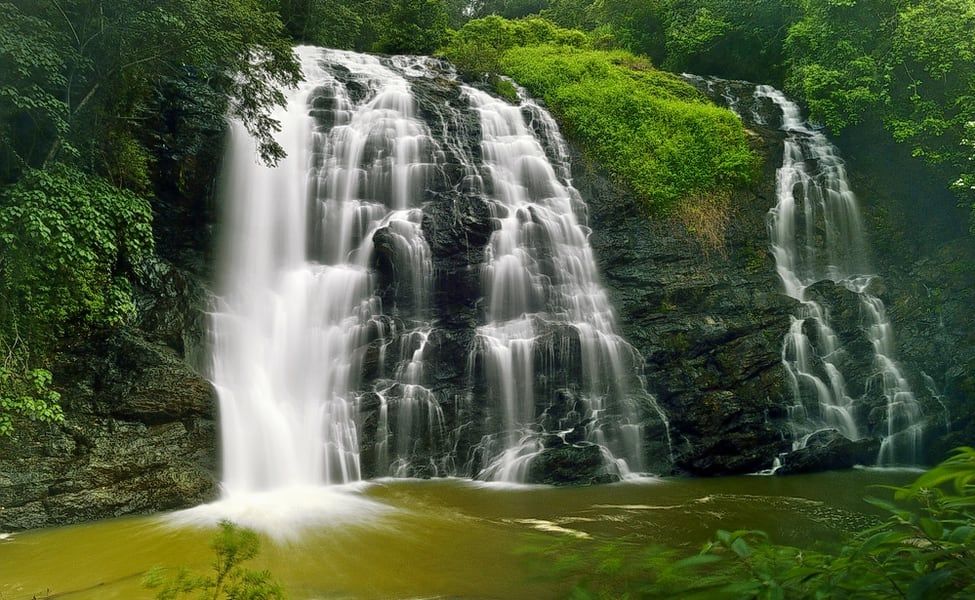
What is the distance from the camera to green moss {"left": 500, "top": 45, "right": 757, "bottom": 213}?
15.1m

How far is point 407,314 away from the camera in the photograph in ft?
39.3

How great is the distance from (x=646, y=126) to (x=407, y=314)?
9073 millimetres

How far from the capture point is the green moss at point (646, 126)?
15.1 m

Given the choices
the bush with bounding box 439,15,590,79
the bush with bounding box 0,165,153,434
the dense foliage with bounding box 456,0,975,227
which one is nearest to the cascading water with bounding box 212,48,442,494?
the bush with bounding box 0,165,153,434

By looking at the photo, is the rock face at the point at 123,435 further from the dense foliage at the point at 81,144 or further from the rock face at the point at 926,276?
the rock face at the point at 926,276

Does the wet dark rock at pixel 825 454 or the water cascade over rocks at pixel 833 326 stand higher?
the water cascade over rocks at pixel 833 326

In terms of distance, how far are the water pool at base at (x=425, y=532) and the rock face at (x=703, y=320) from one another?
1188 mm

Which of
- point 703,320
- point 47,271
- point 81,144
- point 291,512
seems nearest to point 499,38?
point 703,320

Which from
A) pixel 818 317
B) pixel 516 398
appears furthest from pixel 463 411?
pixel 818 317

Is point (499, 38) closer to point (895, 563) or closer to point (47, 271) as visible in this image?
point (47, 271)

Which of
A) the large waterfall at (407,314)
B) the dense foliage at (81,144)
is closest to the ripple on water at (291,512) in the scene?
the large waterfall at (407,314)

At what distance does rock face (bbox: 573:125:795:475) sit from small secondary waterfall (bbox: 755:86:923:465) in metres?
0.43

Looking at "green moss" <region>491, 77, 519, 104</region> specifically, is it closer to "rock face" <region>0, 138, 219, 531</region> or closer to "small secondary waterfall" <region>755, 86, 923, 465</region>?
"small secondary waterfall" <region>755, 86, 923, 465</region>

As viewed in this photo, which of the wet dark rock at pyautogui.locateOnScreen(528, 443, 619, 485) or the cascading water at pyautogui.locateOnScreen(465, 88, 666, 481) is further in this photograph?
the cascading water at pyautogui.locateOnScreen(465, 88, 666, 481)
